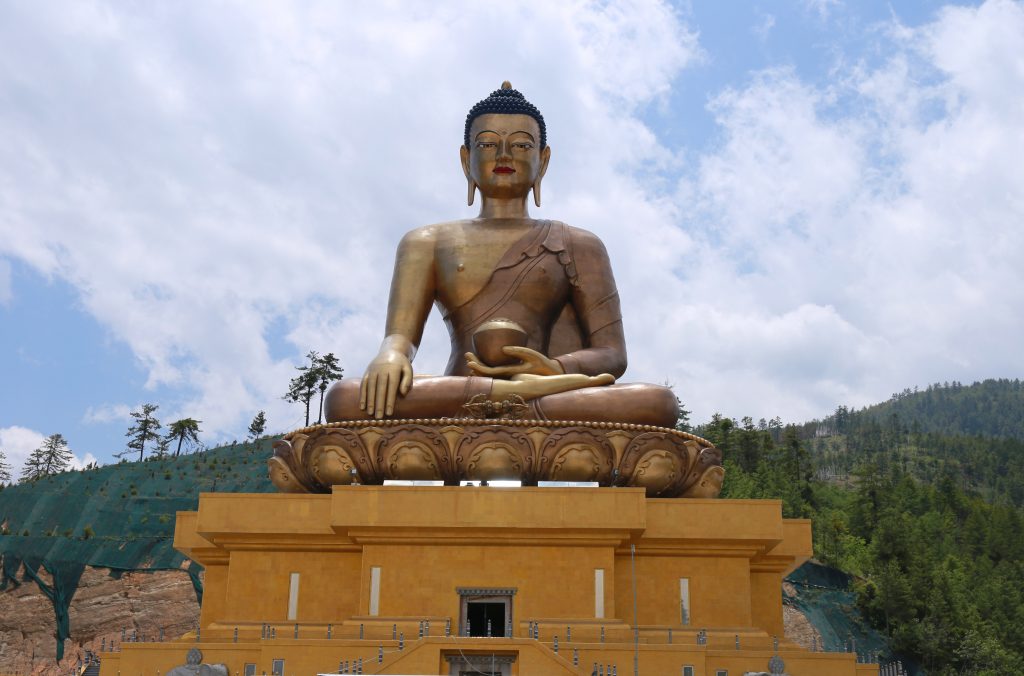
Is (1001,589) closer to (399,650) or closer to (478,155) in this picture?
(478,155)

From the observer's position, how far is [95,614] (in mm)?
28000

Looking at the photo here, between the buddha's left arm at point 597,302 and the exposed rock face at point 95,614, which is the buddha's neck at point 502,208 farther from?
the exposed rock face at point 95,614

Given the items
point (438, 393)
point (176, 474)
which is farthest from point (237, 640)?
point (176, 474)

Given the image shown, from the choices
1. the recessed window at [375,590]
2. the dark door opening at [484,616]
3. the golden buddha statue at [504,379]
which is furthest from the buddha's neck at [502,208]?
the dark door opening at [484,616]

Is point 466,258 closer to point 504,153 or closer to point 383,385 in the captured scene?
point 504,153

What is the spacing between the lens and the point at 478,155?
13.9 meters

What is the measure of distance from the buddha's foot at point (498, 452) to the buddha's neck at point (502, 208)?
359 centimetres

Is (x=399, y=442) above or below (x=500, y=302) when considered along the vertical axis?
below

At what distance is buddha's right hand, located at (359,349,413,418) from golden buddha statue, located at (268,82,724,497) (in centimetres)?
2

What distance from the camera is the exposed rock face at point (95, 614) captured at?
2719cm

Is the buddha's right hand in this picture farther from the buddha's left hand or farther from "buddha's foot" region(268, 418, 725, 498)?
the buddha's left hand

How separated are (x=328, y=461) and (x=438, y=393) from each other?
4.55 feet

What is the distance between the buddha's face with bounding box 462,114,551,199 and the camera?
13.8m

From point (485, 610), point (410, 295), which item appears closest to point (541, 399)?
point (485, 610)
